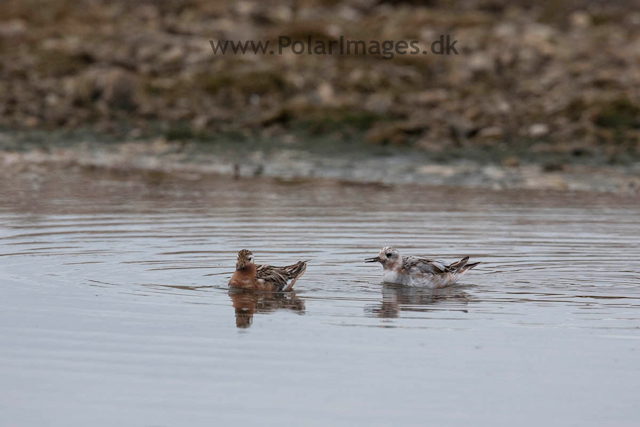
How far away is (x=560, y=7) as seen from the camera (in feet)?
115

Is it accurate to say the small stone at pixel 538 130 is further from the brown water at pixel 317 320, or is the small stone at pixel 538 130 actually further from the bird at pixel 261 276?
the bird at pixel 261 276

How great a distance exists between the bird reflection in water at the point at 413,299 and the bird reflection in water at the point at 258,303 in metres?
0.81

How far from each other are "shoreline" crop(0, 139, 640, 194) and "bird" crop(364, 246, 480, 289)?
9.48m

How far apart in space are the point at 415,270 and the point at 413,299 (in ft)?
2.60

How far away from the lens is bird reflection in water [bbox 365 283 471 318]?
11234mm

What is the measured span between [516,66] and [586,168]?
269 inches

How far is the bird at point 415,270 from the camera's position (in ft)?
41.9

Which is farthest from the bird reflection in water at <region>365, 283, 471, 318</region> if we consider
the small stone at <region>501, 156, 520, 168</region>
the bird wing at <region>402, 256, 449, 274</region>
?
the small stone at <region>501, 156, 520, 168</region>

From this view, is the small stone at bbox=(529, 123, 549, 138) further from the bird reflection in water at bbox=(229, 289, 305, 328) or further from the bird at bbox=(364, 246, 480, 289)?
the bird reflection in water at bbox=(229, 289, 305, 328)

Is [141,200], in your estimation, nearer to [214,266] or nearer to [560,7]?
[214,266]

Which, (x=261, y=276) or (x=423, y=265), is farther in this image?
(x=423, y=265)

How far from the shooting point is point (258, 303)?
1169 cm

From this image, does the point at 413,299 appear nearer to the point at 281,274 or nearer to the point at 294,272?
the point at 294,272

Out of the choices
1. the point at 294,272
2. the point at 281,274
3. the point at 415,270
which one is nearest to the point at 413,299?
the point at 415,270
